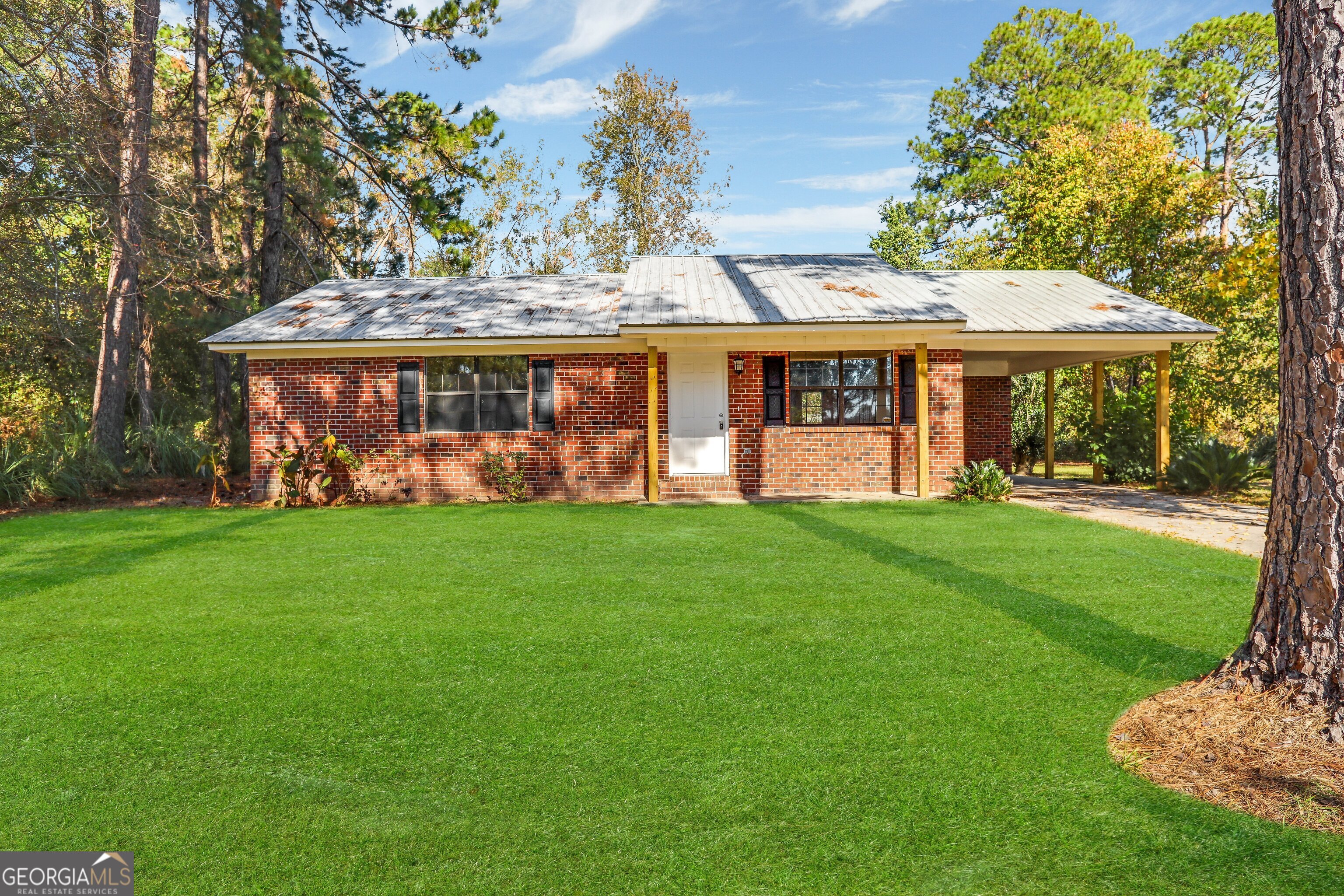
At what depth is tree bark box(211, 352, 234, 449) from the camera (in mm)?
16250

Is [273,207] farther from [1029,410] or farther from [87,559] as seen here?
[1029,410]

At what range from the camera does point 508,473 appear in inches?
491

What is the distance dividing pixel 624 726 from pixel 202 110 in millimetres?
17663

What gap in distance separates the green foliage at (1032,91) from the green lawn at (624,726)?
23.9 m

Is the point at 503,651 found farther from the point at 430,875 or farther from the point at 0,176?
the point at 0,176

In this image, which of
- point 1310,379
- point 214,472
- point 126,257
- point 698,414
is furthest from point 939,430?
point 126,257

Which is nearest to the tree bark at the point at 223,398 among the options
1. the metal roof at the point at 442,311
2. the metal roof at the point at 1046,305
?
the metal roof at the point at 442,311

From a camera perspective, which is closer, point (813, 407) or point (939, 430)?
point (939, 430)

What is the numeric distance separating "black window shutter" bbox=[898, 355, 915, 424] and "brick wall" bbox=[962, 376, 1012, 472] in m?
5.04

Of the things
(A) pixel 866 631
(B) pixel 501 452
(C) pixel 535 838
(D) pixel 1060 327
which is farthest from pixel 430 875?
(D) pixel 1060 327

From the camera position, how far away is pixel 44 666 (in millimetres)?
4254

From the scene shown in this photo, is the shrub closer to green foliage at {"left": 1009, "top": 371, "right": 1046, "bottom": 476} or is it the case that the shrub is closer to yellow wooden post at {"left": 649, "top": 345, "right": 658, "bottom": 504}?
green foliage at {"left": 1009, "top": 371, "right": 1046, "bottom": 476}

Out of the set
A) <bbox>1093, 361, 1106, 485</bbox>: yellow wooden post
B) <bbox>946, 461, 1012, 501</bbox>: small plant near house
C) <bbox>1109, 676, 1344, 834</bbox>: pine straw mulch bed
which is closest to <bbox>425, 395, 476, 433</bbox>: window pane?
<bbox>946, 461, 1012, 501</bbox>: small plant near house

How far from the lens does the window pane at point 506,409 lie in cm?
1250
